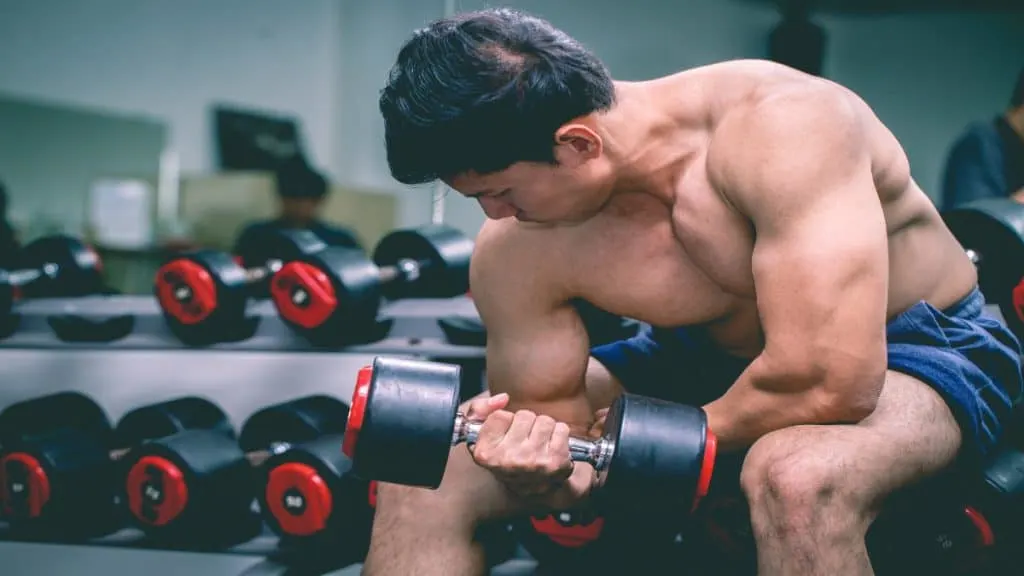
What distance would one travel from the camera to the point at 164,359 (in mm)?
2133

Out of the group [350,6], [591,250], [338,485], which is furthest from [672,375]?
[350,6]

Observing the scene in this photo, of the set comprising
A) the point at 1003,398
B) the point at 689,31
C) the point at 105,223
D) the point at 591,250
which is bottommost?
the point at 105,223

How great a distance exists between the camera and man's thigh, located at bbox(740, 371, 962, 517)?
104cm

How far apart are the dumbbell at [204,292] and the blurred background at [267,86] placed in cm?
204

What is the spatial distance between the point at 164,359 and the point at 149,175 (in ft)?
8.66

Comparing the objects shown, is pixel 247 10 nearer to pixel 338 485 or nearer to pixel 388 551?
pixel 338 485

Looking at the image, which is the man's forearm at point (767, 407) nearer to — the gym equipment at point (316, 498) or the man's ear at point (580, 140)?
the man's ear at point (580, 140)

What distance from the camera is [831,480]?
1.04 metres

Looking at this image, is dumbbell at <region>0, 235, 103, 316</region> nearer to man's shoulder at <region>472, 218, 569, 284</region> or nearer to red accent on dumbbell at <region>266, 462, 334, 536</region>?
red accent on dumbbell at <region>266, 462, 334, 536</region>

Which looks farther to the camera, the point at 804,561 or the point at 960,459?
the point at 960,459

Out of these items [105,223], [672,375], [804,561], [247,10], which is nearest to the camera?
[804,561]

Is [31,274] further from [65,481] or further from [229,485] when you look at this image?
[229,485]

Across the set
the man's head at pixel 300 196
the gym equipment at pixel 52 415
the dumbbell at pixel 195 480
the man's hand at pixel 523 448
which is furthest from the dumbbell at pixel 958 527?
the man's head at pixel 300 196

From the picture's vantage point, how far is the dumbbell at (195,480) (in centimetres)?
165
